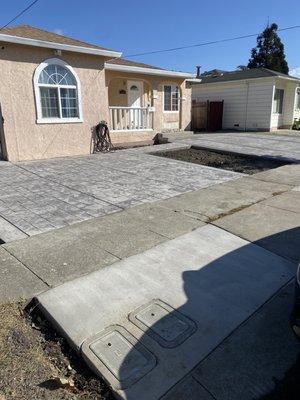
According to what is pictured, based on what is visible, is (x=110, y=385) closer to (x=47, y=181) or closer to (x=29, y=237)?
(x=29, y=237)

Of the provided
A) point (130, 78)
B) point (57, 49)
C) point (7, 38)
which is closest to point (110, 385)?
point (7, 38)

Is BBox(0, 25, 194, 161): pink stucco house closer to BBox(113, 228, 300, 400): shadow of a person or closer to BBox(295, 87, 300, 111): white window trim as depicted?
BBox(113, 228, 300, 400): shadow of a person

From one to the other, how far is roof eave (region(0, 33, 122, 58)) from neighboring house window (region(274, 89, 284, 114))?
12.9m

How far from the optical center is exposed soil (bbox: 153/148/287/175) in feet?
31.8

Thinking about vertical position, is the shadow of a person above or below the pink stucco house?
below

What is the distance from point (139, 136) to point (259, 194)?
28.9ft

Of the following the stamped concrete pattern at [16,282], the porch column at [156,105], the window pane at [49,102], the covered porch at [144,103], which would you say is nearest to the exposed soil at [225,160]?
the covered porch at [144,103]

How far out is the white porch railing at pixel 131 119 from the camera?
45.1 ft

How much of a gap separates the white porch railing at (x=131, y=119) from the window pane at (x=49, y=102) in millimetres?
3063

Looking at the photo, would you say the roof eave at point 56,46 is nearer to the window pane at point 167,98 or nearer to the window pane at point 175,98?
the window pane at point 167,98

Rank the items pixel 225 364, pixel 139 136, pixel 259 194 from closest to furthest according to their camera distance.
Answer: pixel 225 364, pixel 259 194, pixel 139 136

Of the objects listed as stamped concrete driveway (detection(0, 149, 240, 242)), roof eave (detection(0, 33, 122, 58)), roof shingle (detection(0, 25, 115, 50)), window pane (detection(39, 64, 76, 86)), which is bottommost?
stamped concrete driveway (detection(0, 149, 240, 242))

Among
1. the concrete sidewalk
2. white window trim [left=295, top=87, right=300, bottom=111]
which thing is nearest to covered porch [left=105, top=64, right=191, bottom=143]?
the concrete sidewalk

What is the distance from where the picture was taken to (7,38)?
30.0 ft
